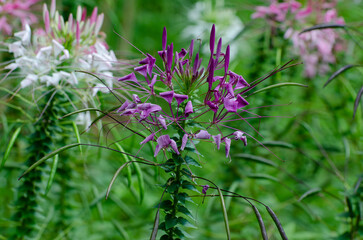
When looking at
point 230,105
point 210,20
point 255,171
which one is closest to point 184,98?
point 230,105

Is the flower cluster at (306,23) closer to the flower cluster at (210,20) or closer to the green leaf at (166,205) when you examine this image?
the flower cluster at (210,20)

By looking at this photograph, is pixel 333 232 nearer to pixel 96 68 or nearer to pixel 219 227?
pixel 219 227

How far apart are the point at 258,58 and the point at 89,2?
1.70 ft

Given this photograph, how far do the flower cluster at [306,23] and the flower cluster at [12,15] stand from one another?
57 cm

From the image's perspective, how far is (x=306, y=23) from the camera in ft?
3.13

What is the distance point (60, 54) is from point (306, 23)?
652 millimetres

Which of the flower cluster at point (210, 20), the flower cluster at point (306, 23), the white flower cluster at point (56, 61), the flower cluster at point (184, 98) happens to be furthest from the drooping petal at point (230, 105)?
the flower cluster at point (210, 20)

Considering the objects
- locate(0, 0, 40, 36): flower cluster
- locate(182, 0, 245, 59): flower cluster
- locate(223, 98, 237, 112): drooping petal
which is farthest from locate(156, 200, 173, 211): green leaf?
locate(182, 0, 245, 59): flower cluster

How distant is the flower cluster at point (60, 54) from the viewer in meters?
0.62

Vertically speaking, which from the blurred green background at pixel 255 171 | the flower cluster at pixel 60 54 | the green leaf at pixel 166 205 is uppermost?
the flower cluster at pixel 60 54

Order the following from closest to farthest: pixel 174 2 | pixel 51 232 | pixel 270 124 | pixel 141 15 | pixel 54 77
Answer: pixel 54 77 → pixel 51 232 → pixel 270 124 → pixel 174 2 → pixel 141 15

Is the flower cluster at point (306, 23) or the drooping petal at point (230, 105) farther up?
the flower cluster at point (306, 23)

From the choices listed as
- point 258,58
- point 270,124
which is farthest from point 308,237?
point 258,58

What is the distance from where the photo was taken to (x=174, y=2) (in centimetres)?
195
